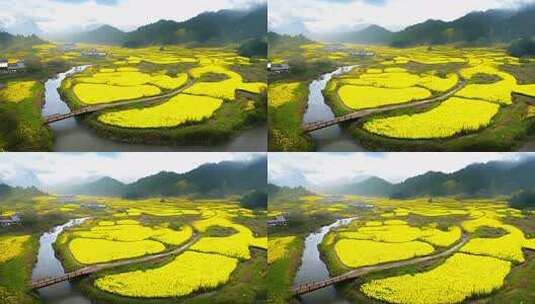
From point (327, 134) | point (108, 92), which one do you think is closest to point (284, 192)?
point (327, 134)

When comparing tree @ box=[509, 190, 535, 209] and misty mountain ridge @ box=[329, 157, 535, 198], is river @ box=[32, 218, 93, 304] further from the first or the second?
tree @ box=[509, 190, 535, 209]

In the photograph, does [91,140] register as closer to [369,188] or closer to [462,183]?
[369,188]

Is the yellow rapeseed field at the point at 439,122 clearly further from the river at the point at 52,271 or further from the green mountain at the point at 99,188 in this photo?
the river at the point at 52,271

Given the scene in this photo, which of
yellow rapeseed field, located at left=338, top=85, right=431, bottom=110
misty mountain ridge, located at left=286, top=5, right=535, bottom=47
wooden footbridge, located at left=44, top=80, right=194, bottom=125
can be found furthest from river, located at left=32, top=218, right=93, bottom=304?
misty mountain ridge, located at left=286, top=5, right=535, bottom=47

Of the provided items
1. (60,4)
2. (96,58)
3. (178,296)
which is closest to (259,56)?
(96,58)

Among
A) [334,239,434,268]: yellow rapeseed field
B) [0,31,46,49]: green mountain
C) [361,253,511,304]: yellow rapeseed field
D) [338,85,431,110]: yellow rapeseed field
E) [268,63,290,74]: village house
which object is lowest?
[361,253,511,304]: yellow rapeseed field

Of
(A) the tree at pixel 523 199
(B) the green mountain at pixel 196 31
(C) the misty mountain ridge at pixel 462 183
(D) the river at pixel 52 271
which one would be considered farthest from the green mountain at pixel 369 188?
(D) the river at pixel 52 271
